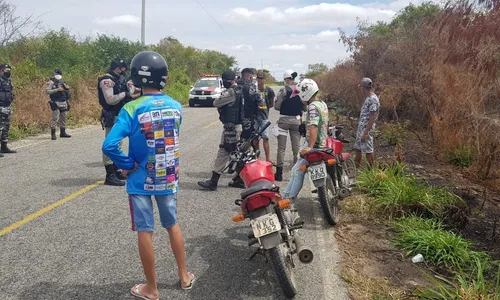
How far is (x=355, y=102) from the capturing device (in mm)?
17547

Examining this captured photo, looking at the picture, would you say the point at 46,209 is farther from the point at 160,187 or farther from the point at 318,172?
the point at 318,172

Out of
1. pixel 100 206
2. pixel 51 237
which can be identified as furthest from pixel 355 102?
pixel 51 237

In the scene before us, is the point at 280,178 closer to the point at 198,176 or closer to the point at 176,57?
the point at 198,176

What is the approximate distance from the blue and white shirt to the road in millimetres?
987

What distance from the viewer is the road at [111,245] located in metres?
3.66

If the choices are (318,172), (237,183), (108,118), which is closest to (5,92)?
(108,118)

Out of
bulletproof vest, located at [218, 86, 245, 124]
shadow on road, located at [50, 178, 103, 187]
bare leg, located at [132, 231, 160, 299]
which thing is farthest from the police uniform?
bare leg, located at [132, 231, 160, 299]

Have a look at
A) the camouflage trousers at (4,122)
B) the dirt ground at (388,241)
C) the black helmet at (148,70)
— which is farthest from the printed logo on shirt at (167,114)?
the camouflage trousers at (4,122)

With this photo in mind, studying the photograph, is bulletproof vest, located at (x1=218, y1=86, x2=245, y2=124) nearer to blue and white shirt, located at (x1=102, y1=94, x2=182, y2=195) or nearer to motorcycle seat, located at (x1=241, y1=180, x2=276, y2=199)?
motorcycle seat, located at (x1=241, y1=180, x2=276, y2=199)

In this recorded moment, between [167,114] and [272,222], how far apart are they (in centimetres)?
124

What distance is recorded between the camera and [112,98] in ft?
22.8

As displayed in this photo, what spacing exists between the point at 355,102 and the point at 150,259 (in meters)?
15.3

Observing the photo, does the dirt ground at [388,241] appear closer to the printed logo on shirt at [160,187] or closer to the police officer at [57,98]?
the printed logo on shirt at [160,187]

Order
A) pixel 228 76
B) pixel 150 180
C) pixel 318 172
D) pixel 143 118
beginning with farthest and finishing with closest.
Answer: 1. pixel 228 76
2. pixel 318 172
3. pixel 150 180
4. pixel 143 118
